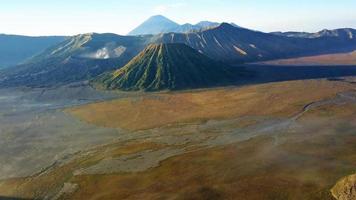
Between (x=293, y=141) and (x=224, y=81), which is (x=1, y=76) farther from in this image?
(x=293, y=141)

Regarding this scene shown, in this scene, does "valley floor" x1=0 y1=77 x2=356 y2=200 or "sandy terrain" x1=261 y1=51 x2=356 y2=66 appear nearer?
"valley floor" x1=0 y1=77 x2=356 y2=200

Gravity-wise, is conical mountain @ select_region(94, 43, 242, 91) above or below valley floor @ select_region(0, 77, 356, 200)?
above

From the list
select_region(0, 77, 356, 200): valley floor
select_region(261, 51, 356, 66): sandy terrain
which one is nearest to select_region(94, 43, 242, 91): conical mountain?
select_region(0, 77, 356, 200): valley floor

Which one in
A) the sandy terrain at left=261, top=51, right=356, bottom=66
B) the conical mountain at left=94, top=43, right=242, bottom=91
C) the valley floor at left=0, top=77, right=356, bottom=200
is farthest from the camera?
the sandy terrain at left=261, top=51, right=356, bottom=66

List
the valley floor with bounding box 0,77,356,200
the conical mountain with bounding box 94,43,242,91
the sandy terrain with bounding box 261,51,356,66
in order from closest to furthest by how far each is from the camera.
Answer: the valley floor with bounding box 0,77,356,200 < the conical mountain with bounding box 94,43,242,91 < the sandy terrain with bounding box 261,51,356,66

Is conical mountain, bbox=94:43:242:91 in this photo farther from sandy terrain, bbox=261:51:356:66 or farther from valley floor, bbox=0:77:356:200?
sandy terrain, bbox=261:51:356:66

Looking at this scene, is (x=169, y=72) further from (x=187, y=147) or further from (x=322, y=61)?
(x=322, y=61)

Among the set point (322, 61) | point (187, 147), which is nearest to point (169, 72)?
point (187, 147)

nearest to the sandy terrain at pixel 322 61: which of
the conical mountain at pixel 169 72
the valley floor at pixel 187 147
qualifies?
the conical mountain at pixel 169 72
